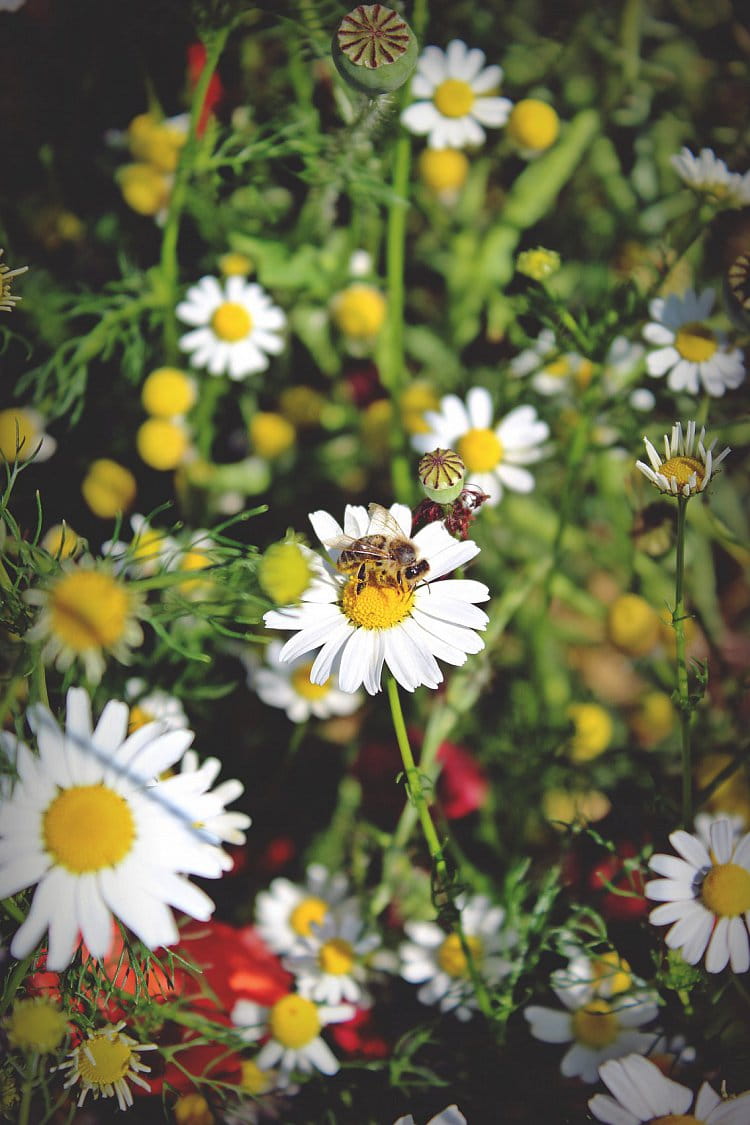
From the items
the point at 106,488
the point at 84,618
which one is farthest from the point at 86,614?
the point at 106,488

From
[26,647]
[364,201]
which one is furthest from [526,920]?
[364,201]

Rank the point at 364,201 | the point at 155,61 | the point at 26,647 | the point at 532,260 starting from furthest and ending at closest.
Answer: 1. the point at 155,61
2. the point at 364,201
3. the point at 532,260
4. the point at 26,647

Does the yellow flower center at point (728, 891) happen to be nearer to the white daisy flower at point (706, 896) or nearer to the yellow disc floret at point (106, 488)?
the white daisy flower at point (706, 896)

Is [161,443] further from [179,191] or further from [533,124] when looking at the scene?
[533,124]

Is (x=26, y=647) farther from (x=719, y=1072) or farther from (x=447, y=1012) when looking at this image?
(x=719, y=1072)

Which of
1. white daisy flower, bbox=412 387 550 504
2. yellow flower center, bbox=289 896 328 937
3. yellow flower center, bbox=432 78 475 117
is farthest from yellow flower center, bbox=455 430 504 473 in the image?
yellow flower center, bbox=289 896 328 937

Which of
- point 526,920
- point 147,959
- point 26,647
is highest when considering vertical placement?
point 26,647

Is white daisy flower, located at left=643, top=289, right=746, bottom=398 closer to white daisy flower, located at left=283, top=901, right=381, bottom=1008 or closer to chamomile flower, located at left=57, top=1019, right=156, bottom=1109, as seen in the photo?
white daisy flower, located at left=283, top=901, right=381, bottom=1008
